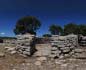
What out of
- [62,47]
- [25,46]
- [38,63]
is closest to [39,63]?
[38,63]

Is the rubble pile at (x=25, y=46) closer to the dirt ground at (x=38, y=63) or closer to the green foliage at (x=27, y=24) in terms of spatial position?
the dirt ground at (x=38, y=63)

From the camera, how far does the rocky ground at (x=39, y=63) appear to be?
1266 centimetres

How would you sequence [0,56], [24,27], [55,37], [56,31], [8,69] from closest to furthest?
[8,69] < [0,56] < [55,37] < [24,27] < [56,31]

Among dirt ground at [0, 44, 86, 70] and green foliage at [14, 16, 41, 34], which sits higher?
green foliage at [14, 16, 41, 34]

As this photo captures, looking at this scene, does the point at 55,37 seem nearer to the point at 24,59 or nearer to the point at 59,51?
the point at 59,51

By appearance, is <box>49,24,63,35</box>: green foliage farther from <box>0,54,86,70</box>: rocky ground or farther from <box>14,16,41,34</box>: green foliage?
<box>0,54,86,70</box>: rocky ground

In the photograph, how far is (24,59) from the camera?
15.0 m

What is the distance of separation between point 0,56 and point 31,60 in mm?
2490

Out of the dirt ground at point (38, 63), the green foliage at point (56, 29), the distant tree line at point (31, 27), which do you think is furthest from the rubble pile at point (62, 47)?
the green foliage at point (56, 29)

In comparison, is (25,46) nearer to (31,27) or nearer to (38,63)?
(38,63)

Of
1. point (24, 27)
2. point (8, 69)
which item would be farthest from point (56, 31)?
point (8, 69)

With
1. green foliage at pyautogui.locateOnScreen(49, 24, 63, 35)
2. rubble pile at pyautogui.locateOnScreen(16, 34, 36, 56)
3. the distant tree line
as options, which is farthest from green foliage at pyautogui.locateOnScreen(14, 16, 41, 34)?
rubble pile at pyautogui.locateOnScreen(16, 34, 36, 56)

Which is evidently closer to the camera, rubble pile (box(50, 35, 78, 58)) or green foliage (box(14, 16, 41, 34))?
rubble pile (box(50, 35, 78, 58))

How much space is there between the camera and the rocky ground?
41.5 feet
